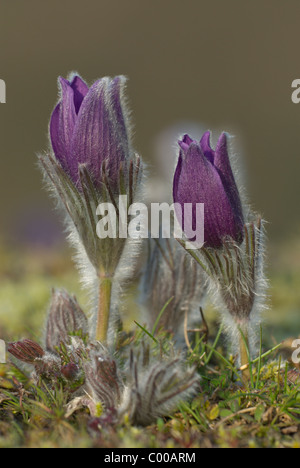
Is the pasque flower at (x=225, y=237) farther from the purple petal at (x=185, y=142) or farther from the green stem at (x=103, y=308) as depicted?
the green stem at (x=103, y=308)

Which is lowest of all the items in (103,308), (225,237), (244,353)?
(244,353)

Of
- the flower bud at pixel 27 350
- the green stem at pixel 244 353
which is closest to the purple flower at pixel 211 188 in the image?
the green stem at pixel 244 353

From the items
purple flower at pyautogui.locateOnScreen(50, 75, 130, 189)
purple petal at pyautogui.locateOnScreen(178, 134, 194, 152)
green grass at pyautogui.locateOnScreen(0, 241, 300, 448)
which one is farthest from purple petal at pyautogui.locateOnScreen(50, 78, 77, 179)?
green grass at pyautogui.locateOnScreen(0, 241, 300, 448)

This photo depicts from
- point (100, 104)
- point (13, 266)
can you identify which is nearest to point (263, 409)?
point (100, 104)

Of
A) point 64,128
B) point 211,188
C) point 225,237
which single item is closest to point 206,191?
point 211,188

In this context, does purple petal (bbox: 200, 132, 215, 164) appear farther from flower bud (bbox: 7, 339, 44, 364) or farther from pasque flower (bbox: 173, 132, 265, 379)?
flower bud (bbox: 7, 339, 44, 364)

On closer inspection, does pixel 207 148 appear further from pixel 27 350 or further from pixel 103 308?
pixel 27 350
